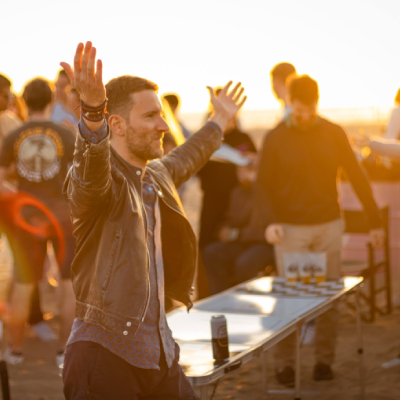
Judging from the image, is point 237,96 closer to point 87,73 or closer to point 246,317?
point 246,317

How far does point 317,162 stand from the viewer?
16.4 feet

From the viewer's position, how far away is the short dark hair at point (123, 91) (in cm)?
256

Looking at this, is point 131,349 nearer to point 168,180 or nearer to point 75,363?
point 75,363

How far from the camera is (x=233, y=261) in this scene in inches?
255

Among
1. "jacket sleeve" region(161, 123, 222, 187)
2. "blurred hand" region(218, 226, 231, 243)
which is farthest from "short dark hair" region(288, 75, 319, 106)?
"blurred hand" region(218, 226, 231, 243)

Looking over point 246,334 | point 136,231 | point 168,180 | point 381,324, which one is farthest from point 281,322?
point 381,324

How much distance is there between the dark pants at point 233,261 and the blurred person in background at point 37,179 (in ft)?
5.57

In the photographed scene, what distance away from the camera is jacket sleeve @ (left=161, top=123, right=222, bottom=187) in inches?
123

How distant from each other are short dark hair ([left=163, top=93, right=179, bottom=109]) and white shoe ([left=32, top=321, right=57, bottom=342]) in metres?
2.77

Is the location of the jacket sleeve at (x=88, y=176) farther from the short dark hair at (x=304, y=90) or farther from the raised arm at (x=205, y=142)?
the short dark hair at (x=304, y=90)

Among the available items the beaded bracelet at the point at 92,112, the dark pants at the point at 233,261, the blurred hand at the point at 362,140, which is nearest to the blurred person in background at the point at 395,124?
the blurred hand at the point at 362,140

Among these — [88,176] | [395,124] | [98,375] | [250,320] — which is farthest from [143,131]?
[395,124]

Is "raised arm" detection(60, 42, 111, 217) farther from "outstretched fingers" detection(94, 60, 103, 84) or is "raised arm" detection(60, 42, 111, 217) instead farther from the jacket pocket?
the jacket pocket

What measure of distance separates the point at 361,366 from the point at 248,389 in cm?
79
